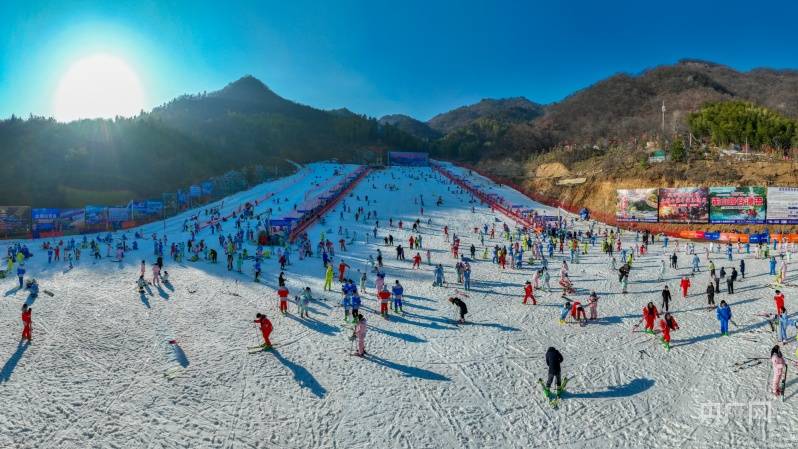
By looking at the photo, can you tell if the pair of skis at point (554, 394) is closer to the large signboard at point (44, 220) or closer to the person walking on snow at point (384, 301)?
the person walking on snow at point (384, 301)

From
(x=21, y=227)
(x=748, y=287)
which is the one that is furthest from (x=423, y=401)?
(x=21, y=227)

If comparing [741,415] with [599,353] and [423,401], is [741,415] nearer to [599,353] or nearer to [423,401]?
[599,353]

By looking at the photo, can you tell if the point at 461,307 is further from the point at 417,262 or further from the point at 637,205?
the point at 637,205

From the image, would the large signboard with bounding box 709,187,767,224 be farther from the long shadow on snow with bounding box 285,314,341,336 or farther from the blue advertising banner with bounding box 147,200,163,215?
the blue advertising banner with bounding box 147,200,163,215

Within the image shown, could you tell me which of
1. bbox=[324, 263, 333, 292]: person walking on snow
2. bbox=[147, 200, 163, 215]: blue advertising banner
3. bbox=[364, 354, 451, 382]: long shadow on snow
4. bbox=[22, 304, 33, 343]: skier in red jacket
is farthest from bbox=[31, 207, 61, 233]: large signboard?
bbox=[364, 354, 451, 382]: long shadow on snow

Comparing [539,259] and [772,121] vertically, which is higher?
[772,121]

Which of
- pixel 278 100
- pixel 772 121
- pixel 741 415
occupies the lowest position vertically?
pixel 741 415

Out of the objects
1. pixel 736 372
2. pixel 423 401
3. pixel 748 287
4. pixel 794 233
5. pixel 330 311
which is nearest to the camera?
pixel 423 401

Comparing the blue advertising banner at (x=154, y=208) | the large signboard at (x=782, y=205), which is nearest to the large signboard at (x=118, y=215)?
the blue advertising banner at (x=154, y=208)
